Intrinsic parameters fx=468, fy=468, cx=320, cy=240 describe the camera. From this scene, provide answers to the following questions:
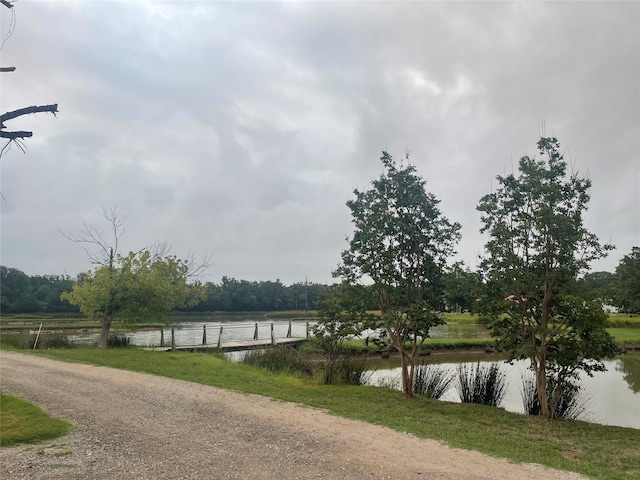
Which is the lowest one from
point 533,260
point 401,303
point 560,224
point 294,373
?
point 294,373

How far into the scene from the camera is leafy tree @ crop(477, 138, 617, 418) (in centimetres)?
866

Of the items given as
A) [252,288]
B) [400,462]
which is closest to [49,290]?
[252,288]

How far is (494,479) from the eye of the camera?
503 centimetres

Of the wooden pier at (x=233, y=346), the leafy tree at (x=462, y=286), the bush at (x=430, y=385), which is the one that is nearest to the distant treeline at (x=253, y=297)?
the wooden pier at (x=233, y=346)

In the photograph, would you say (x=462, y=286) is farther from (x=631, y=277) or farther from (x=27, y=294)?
(x=27, y=294)

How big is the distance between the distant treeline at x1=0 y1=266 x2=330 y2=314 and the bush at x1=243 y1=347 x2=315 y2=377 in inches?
1449

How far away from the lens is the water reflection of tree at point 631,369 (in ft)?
51.5

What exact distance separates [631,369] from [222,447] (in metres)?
19.1

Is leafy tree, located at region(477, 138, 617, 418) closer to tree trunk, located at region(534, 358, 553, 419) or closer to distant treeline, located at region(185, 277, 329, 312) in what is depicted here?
tree trunk, located at region(534, 358, 553, 419)

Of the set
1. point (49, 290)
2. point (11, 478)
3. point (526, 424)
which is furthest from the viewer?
point (49, 290)

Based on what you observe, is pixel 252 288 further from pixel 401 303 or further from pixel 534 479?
pixel 534 479

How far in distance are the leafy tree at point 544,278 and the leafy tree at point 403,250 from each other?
155 centimetres

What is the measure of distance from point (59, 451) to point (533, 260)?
841 cm

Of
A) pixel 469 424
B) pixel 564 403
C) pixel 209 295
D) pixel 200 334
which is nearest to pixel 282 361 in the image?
pixel 469 424
